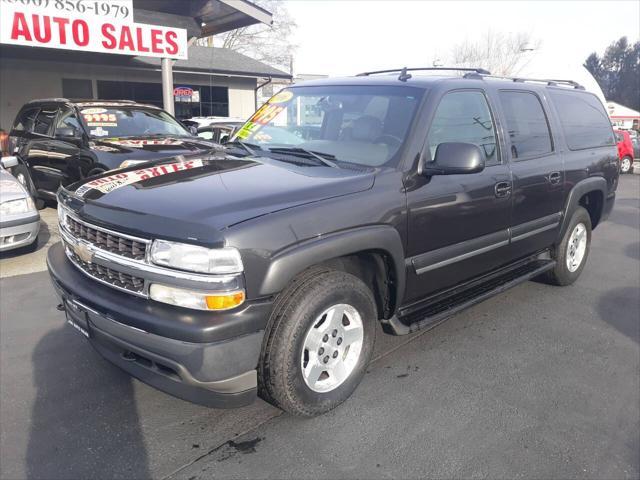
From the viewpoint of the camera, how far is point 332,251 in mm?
2691

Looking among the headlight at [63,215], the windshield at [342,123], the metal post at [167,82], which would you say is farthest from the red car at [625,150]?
the headlight at [63,215]

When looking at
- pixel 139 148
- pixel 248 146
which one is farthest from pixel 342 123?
pixel 139 148

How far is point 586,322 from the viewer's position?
4.46 meters

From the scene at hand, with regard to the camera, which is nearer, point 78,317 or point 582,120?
point 78,317

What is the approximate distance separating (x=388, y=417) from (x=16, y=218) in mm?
4709

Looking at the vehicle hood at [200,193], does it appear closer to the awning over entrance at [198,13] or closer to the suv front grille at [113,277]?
the suv front grille at [113,277]

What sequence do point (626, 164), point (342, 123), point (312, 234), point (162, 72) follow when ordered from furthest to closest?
point (626, 164)
point (162, 72)
point (342, 123)
point (312, 234)

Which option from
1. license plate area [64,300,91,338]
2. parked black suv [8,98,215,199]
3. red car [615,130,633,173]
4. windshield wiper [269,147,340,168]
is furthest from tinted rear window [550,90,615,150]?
red car [615,130,633,173]

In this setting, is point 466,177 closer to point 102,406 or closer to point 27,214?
point 102,406

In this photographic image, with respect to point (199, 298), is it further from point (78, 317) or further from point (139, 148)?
point (139, 148)

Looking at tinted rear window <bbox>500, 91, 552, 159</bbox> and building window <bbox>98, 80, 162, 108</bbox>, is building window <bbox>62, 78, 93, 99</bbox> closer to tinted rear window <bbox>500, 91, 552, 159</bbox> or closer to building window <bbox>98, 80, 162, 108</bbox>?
building window <bbox>98, 80, 162, 108</bbox>

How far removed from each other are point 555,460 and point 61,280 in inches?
111

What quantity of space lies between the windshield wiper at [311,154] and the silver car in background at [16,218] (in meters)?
3.55

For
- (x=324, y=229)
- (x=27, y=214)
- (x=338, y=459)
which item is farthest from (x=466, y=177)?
(x=27, y=214)
